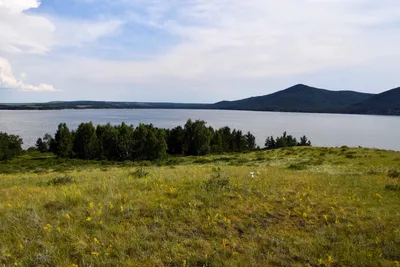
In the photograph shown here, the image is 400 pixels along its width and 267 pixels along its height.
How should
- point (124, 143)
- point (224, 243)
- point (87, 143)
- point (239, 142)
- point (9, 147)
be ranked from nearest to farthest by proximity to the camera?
point (224, 243)
point (124, 143)
point (87, 143)
point (9, 147)
point (239, 142)

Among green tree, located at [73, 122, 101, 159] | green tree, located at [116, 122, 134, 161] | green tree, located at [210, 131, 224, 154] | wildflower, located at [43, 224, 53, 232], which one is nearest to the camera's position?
wildflower, located at [43, 224, 53, 232]

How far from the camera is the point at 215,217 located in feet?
26.1

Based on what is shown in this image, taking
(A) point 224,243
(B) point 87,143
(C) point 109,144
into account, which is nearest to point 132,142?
(C) point 109,144

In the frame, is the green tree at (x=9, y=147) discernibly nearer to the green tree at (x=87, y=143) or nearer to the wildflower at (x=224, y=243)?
the green tree at (x=87, y=143)

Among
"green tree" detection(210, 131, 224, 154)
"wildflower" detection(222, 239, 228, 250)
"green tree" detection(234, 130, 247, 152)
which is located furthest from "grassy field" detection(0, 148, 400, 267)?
"green tree" detection(234, 130, 247, 152)

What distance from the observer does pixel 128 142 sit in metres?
87.2

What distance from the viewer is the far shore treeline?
272 feet

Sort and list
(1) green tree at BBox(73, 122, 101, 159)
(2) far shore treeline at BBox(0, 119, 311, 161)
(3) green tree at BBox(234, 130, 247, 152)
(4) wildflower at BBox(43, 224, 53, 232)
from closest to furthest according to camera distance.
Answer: (4) wildflower at BBox(43, 224, 53, 232), (2) far shore treeline at BBox(0, 119, 311, 161), (1) green tree at BBox(73, 122, 101, 159), (3) green tree at BBox(234, 130, 247, 152)

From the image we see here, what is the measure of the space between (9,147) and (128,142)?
44543mm

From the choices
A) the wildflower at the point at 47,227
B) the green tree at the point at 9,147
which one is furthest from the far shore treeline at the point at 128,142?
the wildflower at the point at 47,227

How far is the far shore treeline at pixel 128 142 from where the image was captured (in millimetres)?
82906

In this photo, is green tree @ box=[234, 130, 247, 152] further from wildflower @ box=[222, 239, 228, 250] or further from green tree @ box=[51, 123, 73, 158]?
wildflower @ box=[222, 239, 228, 250]

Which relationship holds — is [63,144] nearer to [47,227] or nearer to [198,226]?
[47,227]

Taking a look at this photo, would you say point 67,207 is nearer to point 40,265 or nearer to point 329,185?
point 40,265
